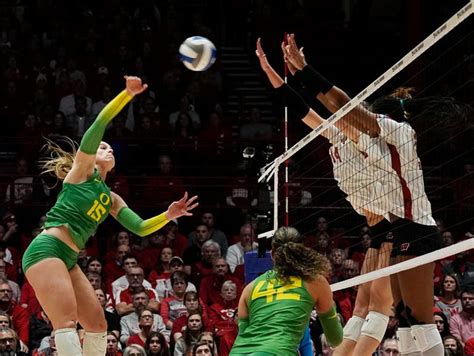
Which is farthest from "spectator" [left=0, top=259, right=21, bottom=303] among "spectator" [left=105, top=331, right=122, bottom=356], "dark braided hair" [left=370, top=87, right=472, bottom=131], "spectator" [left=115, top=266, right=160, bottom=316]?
"dark braided hair" [left=370, top=87, right=472, bottom=131]

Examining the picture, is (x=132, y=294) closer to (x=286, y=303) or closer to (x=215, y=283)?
(x=215, y=283)

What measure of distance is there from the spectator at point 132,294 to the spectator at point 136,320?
11 centimetres

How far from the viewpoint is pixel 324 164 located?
671 inches

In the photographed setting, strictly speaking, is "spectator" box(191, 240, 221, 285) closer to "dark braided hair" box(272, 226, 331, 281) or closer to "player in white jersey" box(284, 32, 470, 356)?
"player in white jersey" box(284, 32, 470, 356)

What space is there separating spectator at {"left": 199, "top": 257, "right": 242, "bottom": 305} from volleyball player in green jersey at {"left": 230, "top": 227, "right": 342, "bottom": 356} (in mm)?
7515

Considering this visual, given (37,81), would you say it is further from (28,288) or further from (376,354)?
(376,354)

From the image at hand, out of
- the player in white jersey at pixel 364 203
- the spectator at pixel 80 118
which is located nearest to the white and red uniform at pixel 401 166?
the player in white jersey at pixel 364 203

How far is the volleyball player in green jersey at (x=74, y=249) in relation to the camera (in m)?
7.91

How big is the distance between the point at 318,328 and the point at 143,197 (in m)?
4.48

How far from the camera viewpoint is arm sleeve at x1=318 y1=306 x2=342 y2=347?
709 cm

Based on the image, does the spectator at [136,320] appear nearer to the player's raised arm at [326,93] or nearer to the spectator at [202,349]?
the spectator at [202,349]

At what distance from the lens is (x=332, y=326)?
7.12 metres

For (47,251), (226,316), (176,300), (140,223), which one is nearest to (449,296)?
(226,316)

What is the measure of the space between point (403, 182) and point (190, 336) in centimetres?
553
